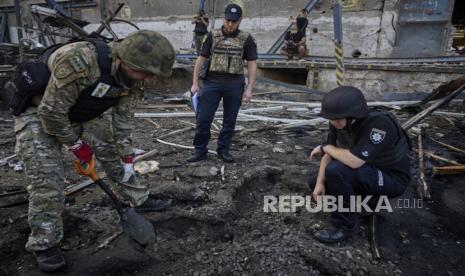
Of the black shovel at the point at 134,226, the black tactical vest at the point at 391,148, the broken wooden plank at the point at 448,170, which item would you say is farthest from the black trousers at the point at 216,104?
the broken wooden plank at the point at 448,170

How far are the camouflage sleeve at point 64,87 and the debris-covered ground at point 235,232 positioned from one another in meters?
0.98

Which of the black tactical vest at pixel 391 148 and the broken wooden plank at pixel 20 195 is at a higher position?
the black tactical vest at pixel 391 148

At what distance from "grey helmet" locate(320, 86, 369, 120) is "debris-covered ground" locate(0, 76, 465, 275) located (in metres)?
1.02

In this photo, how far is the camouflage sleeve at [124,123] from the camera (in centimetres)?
276

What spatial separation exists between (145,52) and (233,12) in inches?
76.2

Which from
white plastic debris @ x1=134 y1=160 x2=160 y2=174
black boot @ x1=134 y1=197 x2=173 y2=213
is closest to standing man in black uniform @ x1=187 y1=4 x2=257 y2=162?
white plastic debris @ x1=134 y1=160 x2=160 y2=174

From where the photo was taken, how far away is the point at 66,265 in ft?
7.55

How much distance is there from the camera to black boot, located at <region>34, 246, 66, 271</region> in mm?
2230

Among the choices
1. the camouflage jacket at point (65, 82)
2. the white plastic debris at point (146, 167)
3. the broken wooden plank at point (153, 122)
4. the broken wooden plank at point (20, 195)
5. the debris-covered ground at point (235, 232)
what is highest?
the camouflage jacket at point (65, 82)

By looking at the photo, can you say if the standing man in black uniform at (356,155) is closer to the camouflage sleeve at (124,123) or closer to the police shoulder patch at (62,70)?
the camouflage sleeve at (124,123)

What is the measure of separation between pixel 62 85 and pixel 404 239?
2837 millimetres

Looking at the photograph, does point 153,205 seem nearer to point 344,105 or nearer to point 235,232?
point 235,232

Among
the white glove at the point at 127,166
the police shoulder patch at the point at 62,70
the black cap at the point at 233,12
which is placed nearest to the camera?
the police shoulder patch at the point at 62,70

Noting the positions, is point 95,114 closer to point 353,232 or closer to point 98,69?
point 98,69
